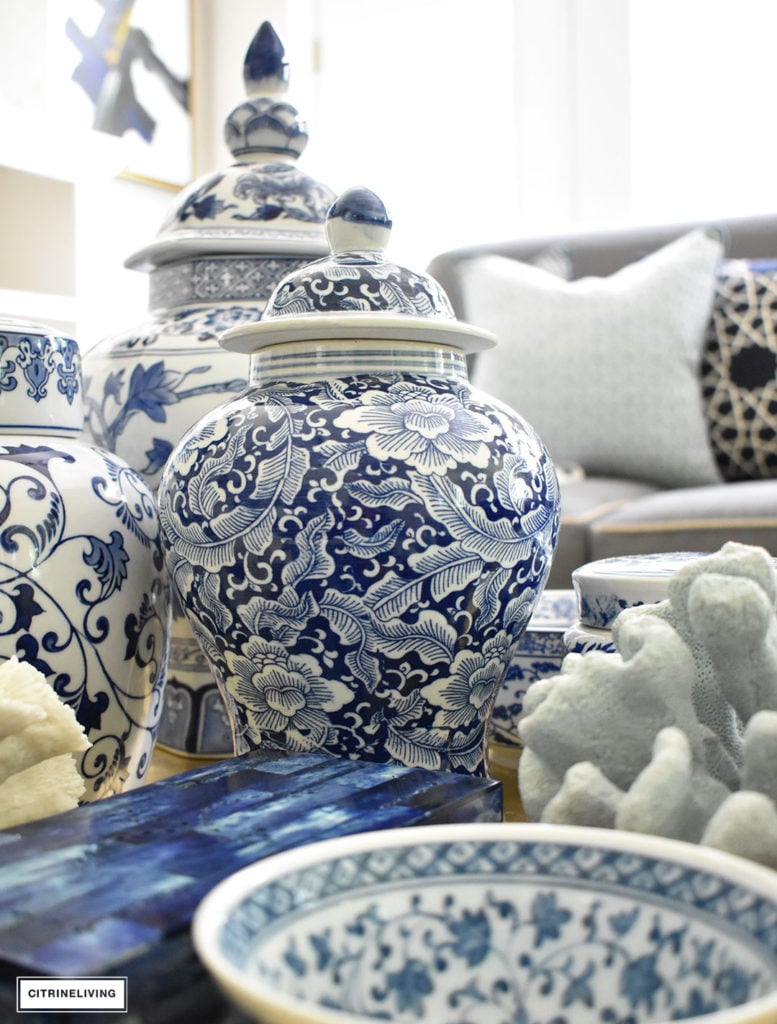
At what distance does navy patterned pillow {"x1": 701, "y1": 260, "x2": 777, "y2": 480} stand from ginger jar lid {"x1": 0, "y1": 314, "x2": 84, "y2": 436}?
4.96 feet

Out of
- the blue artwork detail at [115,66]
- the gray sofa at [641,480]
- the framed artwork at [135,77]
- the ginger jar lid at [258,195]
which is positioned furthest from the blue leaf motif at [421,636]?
the blue artwork detail at [115,66]

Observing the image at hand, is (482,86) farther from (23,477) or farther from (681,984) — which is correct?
(681,984)

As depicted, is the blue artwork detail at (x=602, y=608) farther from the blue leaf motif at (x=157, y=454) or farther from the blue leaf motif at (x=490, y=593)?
the blue leaf motif at (x=157, y=454)

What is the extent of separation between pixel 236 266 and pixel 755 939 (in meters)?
0.65

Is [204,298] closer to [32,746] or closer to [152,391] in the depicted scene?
[152,391]

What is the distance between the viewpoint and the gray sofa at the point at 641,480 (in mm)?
1560

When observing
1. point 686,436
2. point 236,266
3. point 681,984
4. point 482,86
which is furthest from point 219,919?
point 482,86

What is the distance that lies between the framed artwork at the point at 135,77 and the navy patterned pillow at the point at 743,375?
144 cm

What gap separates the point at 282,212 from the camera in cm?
80

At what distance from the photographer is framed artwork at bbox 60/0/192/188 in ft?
8.74

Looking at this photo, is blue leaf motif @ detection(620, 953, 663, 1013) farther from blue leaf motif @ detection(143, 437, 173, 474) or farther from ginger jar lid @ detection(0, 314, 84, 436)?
blue leaf motif @ detection(143, 437, 173, 474)

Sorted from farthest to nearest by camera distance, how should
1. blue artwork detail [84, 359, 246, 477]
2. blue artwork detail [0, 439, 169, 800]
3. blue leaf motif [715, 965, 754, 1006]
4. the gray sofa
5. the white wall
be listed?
the white wall < the gray sofa < blue artwork detail [84, 359, 246, 477] < blue artwork detail [0, 439, 169, 800] < blue leaf motif [715, 965, 754, 1006]

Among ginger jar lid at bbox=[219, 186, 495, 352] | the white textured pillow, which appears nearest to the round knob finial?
ginger jar lid at bbox=[219, 186, 495, 352]

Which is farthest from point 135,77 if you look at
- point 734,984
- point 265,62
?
point 734,984
